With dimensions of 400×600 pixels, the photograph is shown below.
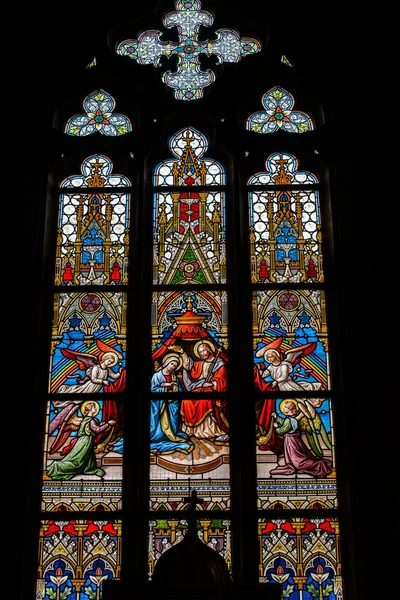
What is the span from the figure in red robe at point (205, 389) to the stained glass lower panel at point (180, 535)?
633 millimetres

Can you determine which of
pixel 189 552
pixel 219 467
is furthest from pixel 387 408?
pixel 189 552

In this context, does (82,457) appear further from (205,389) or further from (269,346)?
(269,346)

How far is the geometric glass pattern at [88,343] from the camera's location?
8945 mm

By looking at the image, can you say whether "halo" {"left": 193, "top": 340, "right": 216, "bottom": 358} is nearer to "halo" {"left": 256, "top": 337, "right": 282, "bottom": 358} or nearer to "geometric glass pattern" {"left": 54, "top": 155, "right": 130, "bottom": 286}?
"halo" {"left": 256, "top": 337, "right": 282, "bottom": 358}

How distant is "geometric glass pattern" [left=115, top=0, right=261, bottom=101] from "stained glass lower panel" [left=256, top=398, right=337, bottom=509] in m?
3.06

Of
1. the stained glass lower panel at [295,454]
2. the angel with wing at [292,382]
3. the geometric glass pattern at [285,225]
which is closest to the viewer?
the stained glass lower panel at [295,454]

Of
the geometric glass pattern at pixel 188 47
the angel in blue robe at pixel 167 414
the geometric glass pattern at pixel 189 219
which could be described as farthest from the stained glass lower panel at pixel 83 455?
the geometric glass pattern at pixel 188 47

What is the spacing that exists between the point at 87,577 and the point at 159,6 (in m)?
5.10

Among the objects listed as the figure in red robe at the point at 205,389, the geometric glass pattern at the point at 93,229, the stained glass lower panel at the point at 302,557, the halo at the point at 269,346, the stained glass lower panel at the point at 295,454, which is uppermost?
the geometric glass pattern at the point at 93,229

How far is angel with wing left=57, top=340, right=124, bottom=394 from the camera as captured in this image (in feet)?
29.3

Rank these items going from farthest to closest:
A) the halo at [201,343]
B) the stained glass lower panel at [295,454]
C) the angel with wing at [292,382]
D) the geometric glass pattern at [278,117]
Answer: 1. the geometric glass pattern at [278,117]
2. the halo at [201,343]
3. the angel with wing at [292,382]
4. the stained glass lower panel at [295,454]

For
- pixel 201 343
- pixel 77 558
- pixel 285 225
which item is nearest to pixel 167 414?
pixel 201 343

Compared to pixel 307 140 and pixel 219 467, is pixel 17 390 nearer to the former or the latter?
pixel 219 467

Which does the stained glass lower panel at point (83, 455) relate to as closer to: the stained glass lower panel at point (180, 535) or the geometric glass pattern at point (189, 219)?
the stained glass lower panel at point (180, 535)
